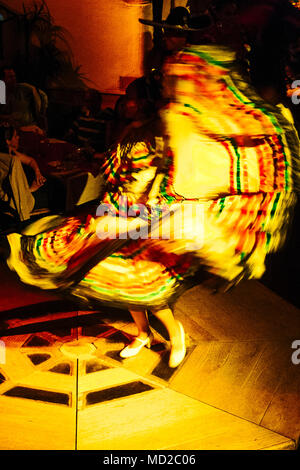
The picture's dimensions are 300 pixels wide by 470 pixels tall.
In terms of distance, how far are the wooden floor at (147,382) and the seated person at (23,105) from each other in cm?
255

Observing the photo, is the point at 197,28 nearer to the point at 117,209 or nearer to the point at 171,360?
the point at 117,209

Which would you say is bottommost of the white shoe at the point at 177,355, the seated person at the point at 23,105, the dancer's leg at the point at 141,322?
the white shoe at the point at 177,355

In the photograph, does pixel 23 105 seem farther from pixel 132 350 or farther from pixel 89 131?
pixel 132 350

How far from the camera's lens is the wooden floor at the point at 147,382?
2078 millimetres

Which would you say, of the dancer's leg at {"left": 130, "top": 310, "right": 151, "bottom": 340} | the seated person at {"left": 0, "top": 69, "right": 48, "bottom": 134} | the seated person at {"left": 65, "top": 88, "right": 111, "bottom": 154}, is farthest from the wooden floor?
the seated person at {"left": 65, "top": 88, "right": 111, "bottom": 154}

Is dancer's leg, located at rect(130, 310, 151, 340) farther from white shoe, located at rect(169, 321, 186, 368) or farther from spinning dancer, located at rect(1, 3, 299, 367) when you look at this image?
spinning dancer, located at rect(1, 3, 299, 367)

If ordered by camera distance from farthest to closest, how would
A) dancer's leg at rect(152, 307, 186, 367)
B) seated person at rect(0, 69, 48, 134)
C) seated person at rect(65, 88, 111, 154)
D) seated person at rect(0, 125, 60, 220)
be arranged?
seated person at rect(65, 88, 111, 154), seated person at rect(0, 69, 48, 134), seated person at rect(0, 125, 60, 220), dancer's leg at rect(152, 307, 186, 367)

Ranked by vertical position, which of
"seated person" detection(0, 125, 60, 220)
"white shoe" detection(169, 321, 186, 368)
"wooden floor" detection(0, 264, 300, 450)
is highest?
"seated person" detection(0, 125, 60, 220)

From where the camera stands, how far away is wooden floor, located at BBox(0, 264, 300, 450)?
2.08 metres

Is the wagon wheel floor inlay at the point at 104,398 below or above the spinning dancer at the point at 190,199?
below

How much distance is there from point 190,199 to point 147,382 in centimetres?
109

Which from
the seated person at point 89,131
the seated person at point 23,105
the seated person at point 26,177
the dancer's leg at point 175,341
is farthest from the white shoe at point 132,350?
the seated person at point 89,131

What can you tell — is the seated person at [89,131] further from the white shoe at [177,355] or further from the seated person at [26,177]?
the white shoe at [177,355]

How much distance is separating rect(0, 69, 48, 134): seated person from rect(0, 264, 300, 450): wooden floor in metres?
2.55
